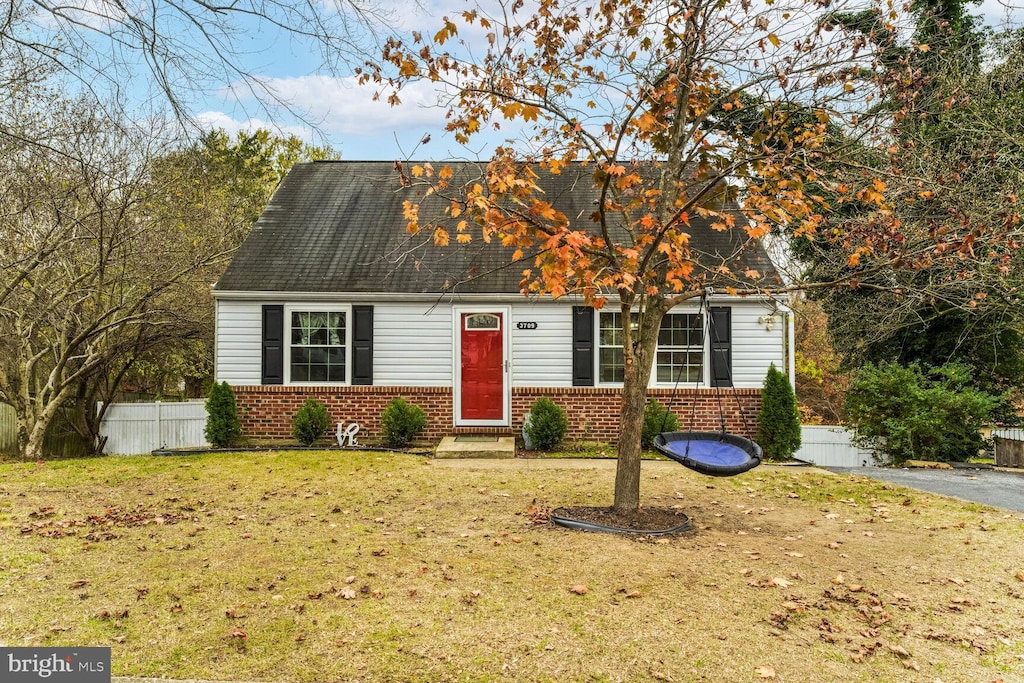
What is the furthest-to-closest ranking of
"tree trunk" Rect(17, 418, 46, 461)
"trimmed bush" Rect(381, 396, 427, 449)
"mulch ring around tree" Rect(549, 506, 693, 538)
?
"tree trunk" Rect(17, 418, 46, 461) < "trimmed bush" Rect(381, 396, 427, 449) < "mulch ring around tree" Rect(549, 506, 693, 538)

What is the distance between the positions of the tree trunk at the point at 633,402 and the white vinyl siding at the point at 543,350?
18.1 ft

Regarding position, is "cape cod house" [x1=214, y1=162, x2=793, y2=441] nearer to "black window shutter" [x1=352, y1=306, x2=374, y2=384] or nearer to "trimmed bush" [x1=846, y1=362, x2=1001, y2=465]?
"black window shutter" [x1=352, y1=306, x2=374, y2=384]

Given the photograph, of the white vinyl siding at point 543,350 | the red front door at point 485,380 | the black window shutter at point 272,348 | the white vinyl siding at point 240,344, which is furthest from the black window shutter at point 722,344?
the white vinyl siding at point 240,344

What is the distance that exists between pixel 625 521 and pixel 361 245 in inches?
343

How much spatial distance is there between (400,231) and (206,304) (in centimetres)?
584

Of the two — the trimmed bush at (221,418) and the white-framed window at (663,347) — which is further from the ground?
the white-framed window at (663,347)

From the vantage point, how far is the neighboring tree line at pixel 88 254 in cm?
1116

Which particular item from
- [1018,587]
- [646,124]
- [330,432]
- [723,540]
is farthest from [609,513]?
[330,432]

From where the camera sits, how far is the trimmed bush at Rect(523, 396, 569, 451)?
1127cm

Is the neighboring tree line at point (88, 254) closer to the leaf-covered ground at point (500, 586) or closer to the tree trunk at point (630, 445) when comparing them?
the leaf-covered ground at point (500, 586)

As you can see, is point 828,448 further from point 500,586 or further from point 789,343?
point 500,586

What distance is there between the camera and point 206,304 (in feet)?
52.7

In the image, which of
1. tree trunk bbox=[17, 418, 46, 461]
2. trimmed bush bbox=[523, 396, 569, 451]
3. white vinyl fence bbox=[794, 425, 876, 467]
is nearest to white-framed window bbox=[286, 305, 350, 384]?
trimmed bush bbox=[523, 396, 569, 451]

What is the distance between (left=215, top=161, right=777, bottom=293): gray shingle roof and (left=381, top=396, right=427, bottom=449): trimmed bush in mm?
2143
